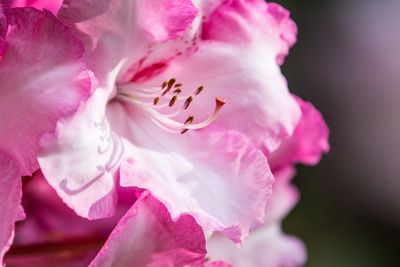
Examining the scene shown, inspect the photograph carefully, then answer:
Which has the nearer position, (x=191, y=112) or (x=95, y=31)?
(x=95, y=31)

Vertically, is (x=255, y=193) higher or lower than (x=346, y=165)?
higher

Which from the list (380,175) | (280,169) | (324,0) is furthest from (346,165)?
(280,169)

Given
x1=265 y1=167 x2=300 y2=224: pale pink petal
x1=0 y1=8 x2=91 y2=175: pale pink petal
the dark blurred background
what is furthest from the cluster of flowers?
the dark blurred background

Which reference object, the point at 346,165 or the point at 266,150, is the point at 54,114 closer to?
the point at 266,150

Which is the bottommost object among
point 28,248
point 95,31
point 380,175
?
point 380,175

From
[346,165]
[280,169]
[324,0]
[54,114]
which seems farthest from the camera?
[324,0]

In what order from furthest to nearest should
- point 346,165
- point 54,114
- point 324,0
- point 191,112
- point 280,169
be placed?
point 324,0 < point 346,165 < point 280,169 < point 191,112 < point 54,114

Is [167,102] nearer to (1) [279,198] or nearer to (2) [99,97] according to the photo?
(2) [99,97]
